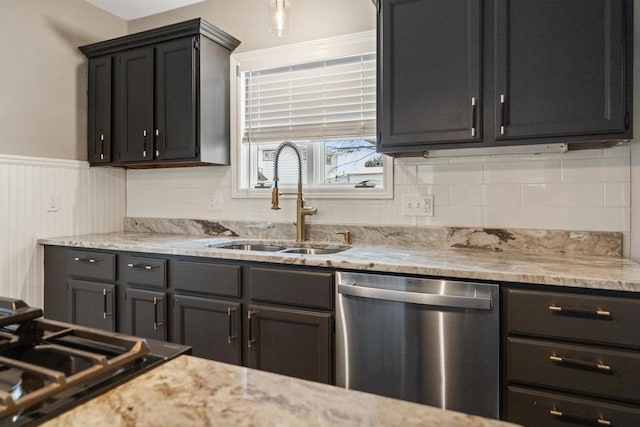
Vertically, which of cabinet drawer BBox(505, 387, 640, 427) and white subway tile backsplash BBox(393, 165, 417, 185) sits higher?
white subway tile backsplash BBox(393, 165, 417, 185)

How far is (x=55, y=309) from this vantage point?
2791mm

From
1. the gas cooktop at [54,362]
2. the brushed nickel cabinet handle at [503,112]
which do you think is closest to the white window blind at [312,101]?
the brushed nickel cabinet handle at [503,112]

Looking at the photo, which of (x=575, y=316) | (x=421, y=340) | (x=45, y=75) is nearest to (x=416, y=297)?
(x=421, y=340)

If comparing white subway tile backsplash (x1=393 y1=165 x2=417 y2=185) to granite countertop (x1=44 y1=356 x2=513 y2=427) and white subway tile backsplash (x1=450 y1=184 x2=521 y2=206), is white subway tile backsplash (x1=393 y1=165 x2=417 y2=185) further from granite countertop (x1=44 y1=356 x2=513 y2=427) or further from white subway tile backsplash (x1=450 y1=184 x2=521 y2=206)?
granite countertop (x1=44 y1=356 x2=513 y2=427)

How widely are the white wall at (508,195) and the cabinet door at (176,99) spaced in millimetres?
Result: 596

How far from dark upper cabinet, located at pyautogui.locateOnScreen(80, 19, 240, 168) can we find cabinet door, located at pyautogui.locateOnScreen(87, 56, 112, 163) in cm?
4

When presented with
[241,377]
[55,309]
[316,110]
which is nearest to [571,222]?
[316,110]

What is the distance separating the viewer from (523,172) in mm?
2182

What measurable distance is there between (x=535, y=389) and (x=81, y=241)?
102 inches

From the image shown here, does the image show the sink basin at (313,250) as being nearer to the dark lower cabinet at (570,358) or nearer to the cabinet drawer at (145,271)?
the cabinet drawer at (145,271)

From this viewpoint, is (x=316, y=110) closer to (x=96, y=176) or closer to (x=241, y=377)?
(x=96, y=176)

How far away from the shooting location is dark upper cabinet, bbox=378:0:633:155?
1.73 meters

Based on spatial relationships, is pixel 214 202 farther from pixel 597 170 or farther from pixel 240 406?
pixel 240 406

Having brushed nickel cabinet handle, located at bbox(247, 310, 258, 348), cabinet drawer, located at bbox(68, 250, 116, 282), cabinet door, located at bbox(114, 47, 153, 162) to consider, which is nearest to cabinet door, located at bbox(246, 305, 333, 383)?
brushed nickel cabinet handle, located at bbox(247, 310, 258, 348)
